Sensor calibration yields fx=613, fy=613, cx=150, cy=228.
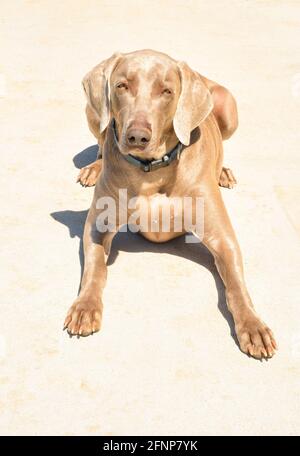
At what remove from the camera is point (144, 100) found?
2771 millimetres

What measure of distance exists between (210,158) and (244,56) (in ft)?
12.4

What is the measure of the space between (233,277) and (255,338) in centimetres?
40

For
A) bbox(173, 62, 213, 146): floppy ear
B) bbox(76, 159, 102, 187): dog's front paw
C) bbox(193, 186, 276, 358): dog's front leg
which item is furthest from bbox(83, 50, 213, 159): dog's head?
bbox(76, 159, 102, 187): dog's front paw

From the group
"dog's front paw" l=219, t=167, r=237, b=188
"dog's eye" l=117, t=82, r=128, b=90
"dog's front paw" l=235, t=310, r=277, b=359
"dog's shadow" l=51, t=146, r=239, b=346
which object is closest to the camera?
"dog's front paw" l=235, t=310, r=277, b=359

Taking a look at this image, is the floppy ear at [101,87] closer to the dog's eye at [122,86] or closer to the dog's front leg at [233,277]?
the dog's eye at [122,86]

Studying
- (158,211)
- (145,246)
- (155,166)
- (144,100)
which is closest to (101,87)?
(144,100)

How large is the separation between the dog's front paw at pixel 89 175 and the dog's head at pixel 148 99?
1.01 m

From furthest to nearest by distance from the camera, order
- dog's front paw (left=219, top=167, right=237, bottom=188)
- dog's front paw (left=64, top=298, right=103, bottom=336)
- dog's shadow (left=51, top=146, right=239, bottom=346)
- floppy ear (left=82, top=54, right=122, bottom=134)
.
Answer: dog's front paw (left=219, top=167, right=237, bottom=188)
dog's shadow (left=51, top=146, right=239, bottom=346)
floppy ear (left=82, top=54, right=122, bottom=134)
dog's front paw (left=64, top=298, right=103, bottom=336)

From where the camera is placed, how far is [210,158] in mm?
3266

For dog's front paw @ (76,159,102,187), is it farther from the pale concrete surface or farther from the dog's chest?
the dog's chest

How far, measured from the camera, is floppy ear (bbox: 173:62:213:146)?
9.56 ft

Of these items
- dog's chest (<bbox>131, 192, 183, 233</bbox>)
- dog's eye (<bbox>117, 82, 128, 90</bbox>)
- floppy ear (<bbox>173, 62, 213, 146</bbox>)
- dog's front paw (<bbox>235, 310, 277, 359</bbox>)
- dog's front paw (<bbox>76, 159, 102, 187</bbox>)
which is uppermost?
dog's eye (<bbox>117, 82, 128, 90</bbox>)

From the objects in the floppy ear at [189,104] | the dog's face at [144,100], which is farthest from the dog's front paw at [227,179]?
the dog's face at [144,100]
